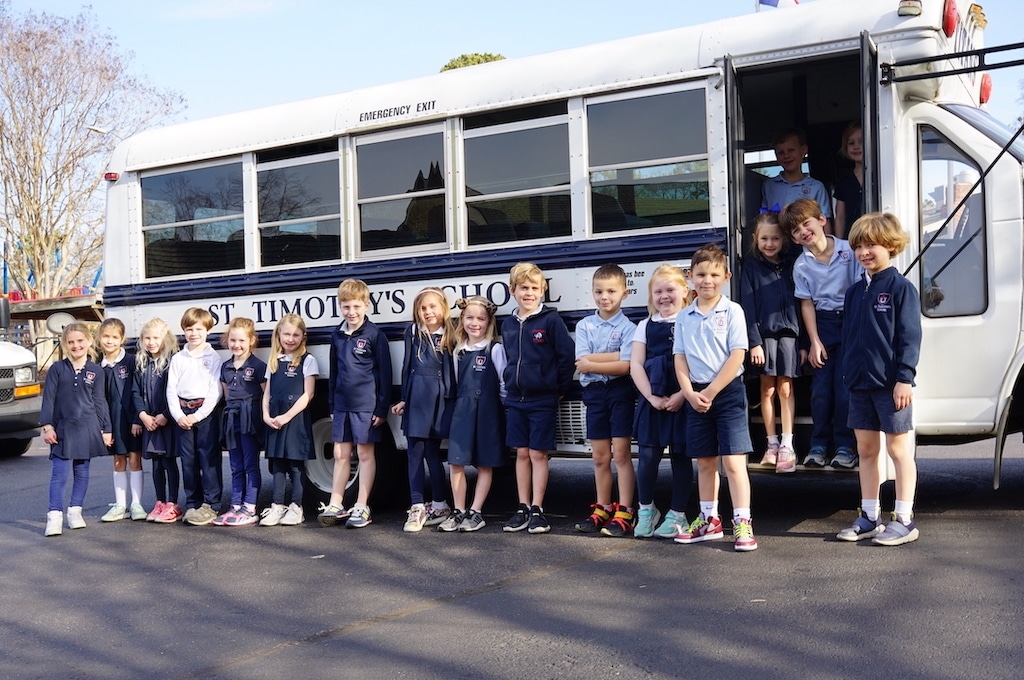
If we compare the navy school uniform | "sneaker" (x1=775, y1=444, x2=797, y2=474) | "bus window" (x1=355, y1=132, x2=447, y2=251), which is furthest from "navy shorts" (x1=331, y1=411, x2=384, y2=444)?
"sneaker" (x1=775, y1=444, x2=797, y2=474)

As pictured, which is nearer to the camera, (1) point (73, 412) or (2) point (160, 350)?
(1) point (73, 412)

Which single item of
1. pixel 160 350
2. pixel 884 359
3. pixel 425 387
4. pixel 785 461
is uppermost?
pixel 160 350

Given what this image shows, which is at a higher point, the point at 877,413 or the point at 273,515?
the point at 877,413

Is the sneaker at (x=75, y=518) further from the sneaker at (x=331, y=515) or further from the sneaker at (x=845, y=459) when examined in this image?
the sneaker at (x=845, y=459)

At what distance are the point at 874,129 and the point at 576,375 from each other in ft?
7.53

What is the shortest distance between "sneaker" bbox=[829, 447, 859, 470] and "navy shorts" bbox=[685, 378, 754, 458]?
49cm

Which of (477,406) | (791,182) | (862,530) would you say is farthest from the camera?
(791,182)

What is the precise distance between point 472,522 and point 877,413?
8.60 ft

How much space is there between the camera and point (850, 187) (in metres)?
7.32

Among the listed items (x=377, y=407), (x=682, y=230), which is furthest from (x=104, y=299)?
(x=682, y=230)

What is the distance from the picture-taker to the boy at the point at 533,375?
702 centimetres

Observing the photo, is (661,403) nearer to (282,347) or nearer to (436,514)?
(436,514)

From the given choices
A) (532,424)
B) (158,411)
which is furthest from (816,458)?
(158,411)

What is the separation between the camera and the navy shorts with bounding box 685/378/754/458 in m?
6.29
